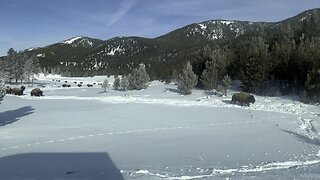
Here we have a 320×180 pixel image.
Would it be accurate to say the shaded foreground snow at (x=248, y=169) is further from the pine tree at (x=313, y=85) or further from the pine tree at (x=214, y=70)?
the pine tree at (x=214, y=70)

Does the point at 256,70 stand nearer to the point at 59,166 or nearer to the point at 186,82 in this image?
the point at 186,82

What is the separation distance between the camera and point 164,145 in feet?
60.8

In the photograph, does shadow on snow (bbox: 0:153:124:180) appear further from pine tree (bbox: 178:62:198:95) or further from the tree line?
the tree line

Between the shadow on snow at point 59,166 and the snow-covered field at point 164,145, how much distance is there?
29 mm

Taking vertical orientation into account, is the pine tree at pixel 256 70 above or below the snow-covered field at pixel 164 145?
above

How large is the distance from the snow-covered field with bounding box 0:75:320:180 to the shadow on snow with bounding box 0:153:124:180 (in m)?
0.03

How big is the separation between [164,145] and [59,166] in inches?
240

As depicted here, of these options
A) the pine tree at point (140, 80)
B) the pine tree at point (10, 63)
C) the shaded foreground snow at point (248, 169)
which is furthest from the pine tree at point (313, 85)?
the pine tree at point (10, 63)

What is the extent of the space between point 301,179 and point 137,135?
13.4 metres

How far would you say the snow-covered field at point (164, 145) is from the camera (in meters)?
12.1

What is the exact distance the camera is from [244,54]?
5919cm

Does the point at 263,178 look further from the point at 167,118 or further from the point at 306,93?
the point at 306,93

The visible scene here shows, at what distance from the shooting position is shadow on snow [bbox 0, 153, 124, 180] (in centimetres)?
1170

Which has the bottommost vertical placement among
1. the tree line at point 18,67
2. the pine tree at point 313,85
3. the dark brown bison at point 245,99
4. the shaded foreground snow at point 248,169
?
the shaded foreground snow at point 248,169
